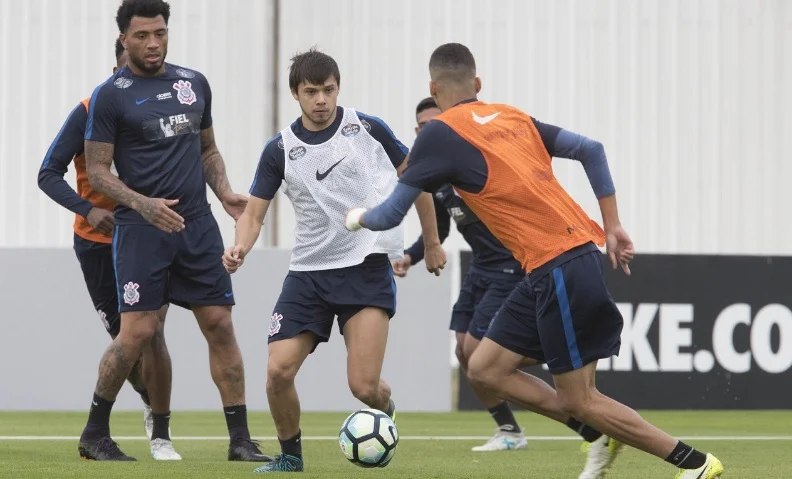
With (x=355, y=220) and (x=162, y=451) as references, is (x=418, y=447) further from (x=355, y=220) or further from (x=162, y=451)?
(x=355, y=220)

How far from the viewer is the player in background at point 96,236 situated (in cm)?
753

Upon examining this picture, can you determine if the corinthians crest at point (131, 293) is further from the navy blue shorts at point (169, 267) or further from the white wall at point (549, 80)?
the white wall at point (549, 80)

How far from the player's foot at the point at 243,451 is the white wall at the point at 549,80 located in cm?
969

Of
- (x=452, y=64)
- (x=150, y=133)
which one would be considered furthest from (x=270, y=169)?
(x=452, y=64)

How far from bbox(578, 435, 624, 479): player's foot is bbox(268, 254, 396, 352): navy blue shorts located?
1205mm

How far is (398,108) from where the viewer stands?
1725cm

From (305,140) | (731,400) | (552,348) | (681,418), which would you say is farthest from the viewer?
(731,400)

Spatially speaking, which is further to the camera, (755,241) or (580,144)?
(755,241)

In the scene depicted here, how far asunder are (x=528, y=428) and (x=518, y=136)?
18.3ft

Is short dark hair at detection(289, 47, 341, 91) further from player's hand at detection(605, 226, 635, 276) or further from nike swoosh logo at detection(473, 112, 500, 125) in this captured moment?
player's hand at detection(605, 226, 635, 276)

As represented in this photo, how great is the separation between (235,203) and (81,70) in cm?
1020

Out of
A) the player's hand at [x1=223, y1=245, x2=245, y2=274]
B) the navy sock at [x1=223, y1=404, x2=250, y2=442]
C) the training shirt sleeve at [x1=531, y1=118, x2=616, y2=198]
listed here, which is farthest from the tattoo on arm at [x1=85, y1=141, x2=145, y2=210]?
the training shirt sleeve at [x1=531, y1=118, x2=616, y2=198]

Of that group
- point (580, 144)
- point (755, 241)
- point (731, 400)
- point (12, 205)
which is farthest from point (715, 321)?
point (12, 205)

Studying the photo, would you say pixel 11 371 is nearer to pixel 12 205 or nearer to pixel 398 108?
pixel 12 205
